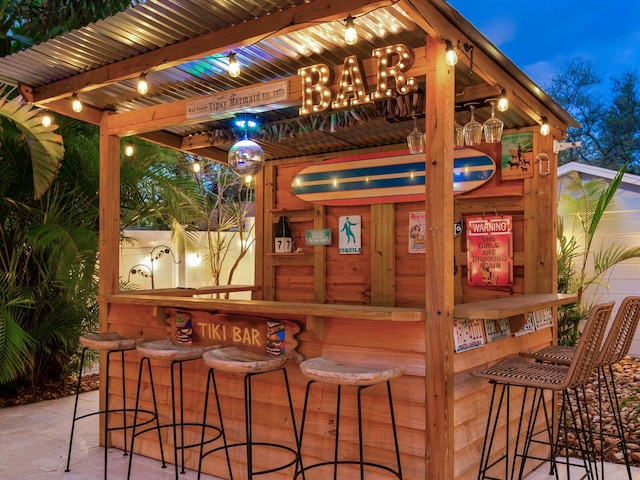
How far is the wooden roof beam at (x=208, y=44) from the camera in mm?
2666

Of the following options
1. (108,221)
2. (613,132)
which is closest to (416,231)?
(108,221)

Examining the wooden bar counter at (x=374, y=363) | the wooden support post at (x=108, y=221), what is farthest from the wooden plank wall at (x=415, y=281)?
the wooden support post at (x=108, y=221)

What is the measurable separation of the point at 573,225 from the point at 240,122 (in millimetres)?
4500

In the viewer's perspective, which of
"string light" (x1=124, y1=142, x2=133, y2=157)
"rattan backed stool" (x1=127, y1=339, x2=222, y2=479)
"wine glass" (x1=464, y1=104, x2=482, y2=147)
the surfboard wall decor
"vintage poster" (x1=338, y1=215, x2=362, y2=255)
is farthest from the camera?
"vintage poster" (x1=338, y1=215, x2=362, y2=255)

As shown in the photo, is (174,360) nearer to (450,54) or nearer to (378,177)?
(450,54)

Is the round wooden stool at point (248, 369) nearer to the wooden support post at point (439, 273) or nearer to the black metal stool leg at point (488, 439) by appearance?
the wooden support post at point (439, 273)

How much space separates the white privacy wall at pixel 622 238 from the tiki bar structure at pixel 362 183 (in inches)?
119

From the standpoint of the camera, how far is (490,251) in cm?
446

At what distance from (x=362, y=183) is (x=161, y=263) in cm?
390

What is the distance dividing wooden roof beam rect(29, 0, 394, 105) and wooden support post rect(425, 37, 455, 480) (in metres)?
0.51

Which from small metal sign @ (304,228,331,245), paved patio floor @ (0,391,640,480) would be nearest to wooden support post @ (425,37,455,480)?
paved patio floor @ (0,391,640,480)

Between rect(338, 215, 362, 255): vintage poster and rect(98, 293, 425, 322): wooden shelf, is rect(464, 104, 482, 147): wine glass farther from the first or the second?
rect(338, 215, 362, 255): vintage poster

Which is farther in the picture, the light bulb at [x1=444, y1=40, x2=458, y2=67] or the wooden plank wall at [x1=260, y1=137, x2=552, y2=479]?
the wooden plank wall at [x1=260, y1=137, x2=552, y2=479]

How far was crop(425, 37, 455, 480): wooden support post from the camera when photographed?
2.74m
